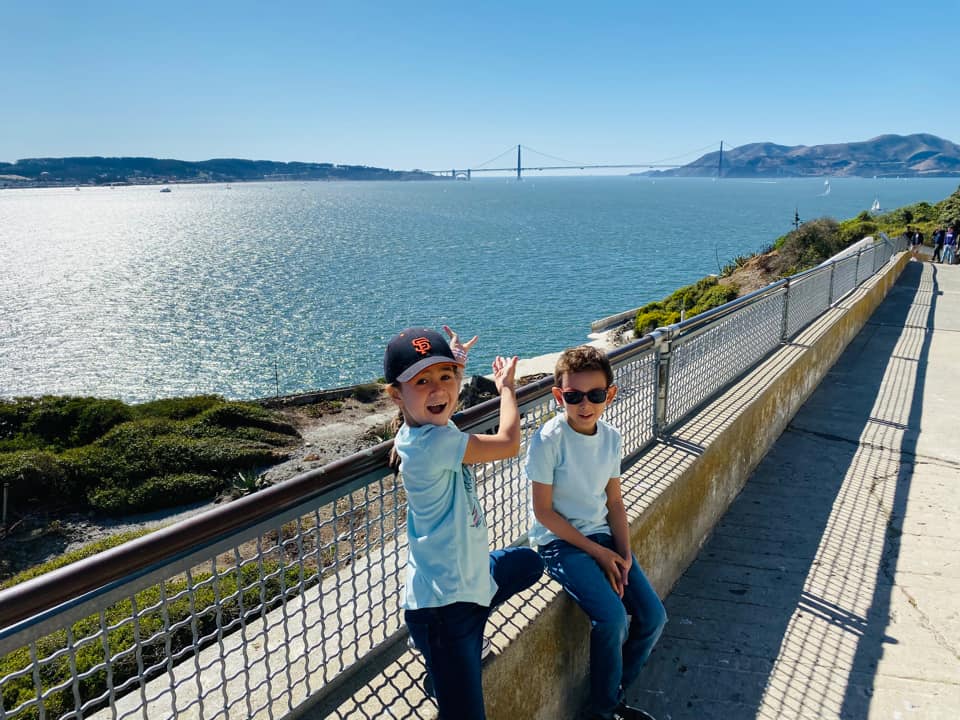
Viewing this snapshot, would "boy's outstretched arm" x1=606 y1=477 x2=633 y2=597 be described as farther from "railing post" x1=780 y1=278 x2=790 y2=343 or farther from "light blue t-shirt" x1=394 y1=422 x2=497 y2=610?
"railing post" x1=780 y1=278 x2=790 y2=343

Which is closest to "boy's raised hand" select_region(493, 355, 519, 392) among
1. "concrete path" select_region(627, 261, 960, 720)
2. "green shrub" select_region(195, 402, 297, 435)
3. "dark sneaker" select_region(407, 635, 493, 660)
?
"dark sneaker" select_region(407, 635, 493, 660)

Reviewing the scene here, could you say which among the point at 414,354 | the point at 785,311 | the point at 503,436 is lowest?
the point at 785,311

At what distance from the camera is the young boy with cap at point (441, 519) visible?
2277 mm

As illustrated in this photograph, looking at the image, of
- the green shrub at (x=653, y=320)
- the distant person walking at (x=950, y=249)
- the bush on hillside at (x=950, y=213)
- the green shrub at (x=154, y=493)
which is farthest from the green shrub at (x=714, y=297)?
the green shrub at (x=154, y=493)

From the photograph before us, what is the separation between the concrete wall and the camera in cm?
281

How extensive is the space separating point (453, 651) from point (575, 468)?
38.6 inches

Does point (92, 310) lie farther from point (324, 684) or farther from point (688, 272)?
point (324, 684)

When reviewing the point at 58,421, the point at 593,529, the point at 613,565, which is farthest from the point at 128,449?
the point at 613,565

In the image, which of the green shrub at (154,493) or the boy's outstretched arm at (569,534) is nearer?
the boy's outstretched arm at (569,534)

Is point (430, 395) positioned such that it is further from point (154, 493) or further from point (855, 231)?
point (855, 231)

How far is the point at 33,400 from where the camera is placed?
26.2 metres

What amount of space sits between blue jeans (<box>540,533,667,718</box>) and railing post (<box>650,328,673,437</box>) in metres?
1.81

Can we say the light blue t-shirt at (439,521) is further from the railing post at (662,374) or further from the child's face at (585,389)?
the railing post at (662,374)

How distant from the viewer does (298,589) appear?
261cm
